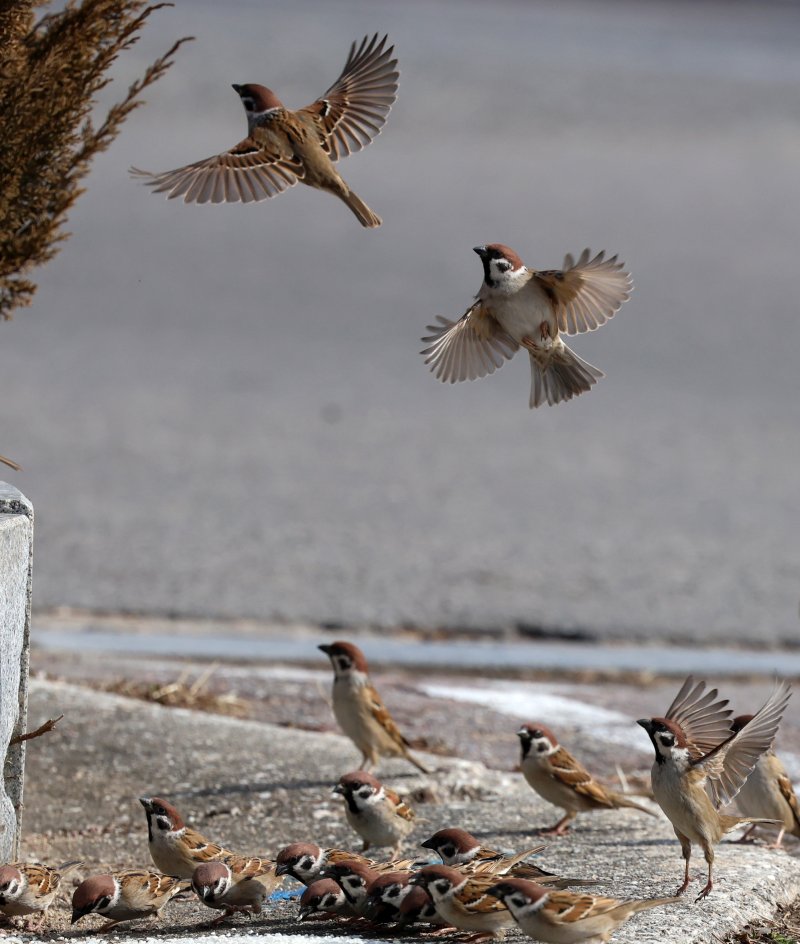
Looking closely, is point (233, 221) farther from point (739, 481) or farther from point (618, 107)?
point (739, 481)

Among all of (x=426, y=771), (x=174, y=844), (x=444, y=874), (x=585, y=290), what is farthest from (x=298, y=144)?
(x=426, y=771)

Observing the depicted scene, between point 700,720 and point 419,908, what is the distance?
1020 mm

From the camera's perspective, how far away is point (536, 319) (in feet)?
11.2

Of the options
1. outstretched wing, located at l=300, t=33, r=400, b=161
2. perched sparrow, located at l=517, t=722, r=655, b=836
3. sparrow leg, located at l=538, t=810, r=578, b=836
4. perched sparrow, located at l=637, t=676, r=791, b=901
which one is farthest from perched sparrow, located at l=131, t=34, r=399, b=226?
sparrow leg, located at l=538, t=810, r=578, b=836

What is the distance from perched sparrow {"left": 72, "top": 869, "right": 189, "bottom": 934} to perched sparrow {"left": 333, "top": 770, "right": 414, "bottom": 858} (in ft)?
2.57

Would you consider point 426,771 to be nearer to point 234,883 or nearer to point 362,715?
point 362,715

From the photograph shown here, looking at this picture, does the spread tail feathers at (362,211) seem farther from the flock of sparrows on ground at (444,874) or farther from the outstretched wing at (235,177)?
the flock of sparrows on ground at (444,874)

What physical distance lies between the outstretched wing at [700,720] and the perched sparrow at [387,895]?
92cm

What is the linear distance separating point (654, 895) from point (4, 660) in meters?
2.10

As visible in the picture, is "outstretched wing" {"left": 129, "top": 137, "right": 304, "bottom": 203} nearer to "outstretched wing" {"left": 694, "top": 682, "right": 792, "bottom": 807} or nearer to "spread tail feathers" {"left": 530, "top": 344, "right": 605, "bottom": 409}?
"spread tail feathers" {"left": 530, "top": 344, "right": 605, "bottom": 409}

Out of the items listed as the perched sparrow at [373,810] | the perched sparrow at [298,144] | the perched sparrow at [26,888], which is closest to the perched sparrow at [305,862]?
the perched sparrow at [373,810]

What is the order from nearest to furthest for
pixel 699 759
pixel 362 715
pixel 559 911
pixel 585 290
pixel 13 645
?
pixel 585 290 → pixel 559 911 → pixel 699 759 → pixel 13 645 → pixel 362 715

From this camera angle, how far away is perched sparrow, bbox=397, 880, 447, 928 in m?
4.44

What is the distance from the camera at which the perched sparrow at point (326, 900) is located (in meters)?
4.58
